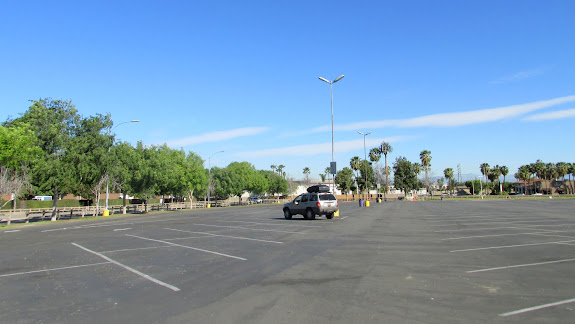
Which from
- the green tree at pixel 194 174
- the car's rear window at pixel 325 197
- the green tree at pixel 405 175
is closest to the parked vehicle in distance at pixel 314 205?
the car's rear window at pixel 325 197

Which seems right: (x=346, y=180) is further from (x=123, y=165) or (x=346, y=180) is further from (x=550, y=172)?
(x=123, y=165)

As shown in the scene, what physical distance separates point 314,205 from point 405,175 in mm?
91647

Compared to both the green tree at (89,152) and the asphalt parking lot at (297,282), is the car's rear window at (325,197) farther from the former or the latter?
the green tree at (89,152)

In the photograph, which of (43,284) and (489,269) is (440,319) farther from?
(43,284)

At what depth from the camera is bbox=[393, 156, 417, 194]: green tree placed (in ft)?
363

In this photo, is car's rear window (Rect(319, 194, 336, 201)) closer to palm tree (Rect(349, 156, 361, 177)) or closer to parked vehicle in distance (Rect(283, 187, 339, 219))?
parked vehicle in distance (Rect(283, 187, 339, 219))

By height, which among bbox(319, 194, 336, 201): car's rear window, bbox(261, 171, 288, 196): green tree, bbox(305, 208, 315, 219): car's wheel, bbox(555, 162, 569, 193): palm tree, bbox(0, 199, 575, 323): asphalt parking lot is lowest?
bbox(0, 199, 575, 323): asphalt parking lot

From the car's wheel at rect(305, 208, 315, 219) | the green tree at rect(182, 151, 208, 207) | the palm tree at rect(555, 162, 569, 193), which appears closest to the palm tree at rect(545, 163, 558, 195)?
the palm tree at rect(555, 162, 569, 193)

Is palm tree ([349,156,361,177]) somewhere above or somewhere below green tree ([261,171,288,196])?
above

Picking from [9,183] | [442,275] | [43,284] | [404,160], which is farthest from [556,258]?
[404,160]

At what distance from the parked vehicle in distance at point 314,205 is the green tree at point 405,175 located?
89540mm

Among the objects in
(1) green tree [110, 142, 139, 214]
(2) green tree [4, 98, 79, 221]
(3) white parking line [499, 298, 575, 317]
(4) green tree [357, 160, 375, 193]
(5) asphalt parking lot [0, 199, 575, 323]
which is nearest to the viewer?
(3) white parking line [499, 298, 575, 317]

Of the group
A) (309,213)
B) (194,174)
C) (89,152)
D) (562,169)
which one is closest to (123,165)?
(89,152)

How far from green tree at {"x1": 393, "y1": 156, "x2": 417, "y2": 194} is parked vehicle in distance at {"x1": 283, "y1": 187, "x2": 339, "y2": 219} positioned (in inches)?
3525
